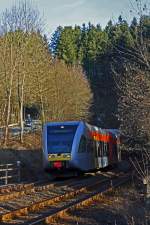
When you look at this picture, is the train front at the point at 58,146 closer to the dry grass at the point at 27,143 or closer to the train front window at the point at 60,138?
the train front window at the point at 60,138

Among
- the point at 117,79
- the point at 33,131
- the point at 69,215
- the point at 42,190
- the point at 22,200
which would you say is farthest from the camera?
the point at 33,131

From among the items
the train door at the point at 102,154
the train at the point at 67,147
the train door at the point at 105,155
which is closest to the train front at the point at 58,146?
the train at the point at 67,147

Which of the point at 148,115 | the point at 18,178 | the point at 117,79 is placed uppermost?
the point at 117,79

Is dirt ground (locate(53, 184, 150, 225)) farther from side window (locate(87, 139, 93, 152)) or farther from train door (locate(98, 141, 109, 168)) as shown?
train door (locate(98, 141, 109, 168))

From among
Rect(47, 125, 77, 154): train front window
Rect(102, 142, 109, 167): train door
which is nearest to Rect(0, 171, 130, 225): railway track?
Rect(47, 125, 77, 154): train front window

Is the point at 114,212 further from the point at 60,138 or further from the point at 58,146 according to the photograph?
the point at 60,138

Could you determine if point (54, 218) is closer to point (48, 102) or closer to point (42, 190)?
point (42, 190)

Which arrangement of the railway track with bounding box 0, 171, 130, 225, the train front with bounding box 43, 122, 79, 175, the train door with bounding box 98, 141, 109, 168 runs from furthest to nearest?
the train door with bounding box 98, 141, 109, 168, the train front with bounding box 43, 122, 79, 175, the railway track with bounding box 0, 171, 130, 225

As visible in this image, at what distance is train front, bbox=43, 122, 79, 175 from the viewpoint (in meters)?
30.2

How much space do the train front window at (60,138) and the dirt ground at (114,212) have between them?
7444 millimetres

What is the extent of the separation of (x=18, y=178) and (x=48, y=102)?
78.7 feet

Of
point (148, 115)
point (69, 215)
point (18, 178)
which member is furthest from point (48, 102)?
point (69, 215)

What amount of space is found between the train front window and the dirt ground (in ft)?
24.4

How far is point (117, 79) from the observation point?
89.5 ft
